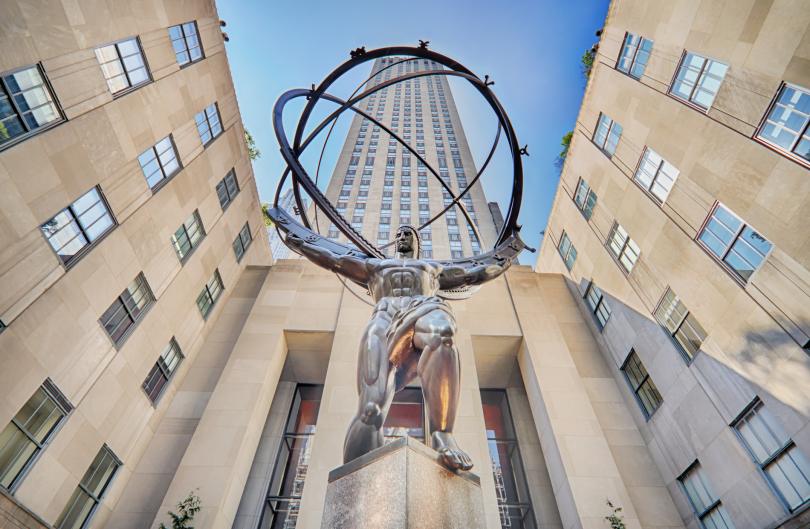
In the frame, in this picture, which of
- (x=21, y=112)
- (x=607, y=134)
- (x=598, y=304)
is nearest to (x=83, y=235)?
(x=21, y=112)

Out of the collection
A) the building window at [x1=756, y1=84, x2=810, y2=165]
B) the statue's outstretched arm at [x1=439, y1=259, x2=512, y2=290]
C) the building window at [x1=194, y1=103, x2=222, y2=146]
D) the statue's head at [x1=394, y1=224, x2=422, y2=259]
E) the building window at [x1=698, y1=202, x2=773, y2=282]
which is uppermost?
the building window at [x1=194, y1=103, x2=222, y2=146]

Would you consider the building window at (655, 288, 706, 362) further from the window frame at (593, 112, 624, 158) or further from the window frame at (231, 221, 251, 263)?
the window frame at (231, 221, 251, 263)

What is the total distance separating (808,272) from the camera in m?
7.71

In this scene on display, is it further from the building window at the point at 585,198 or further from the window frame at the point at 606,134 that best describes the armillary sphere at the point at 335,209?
the building window at the point at 585,198

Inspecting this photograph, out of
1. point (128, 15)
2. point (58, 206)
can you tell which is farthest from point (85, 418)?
point (128, 15)

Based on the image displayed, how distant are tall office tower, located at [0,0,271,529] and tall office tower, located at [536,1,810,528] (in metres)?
12.7

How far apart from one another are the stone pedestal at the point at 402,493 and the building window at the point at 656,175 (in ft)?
37.7

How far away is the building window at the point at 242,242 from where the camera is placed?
57.6 feet

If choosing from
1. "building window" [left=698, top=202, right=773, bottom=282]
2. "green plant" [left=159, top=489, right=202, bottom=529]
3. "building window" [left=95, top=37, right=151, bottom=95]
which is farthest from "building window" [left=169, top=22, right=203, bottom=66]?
"building window" [left=698, top=202, right=773, bottom=282]

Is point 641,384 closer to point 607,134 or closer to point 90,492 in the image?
point 607,134

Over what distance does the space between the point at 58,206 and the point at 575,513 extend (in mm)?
14411

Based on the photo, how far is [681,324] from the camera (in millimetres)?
11203

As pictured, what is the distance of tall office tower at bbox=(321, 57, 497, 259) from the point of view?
36.3m

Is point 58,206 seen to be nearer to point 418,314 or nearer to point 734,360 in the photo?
point 418,314
